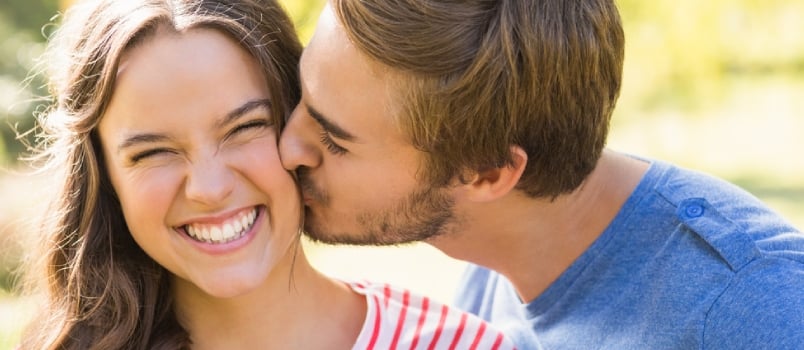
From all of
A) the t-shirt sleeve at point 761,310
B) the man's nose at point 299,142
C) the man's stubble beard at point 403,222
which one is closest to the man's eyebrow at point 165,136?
the man's nose at point 299,142

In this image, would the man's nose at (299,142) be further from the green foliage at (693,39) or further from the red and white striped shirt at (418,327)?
the green foliage at (693,39)

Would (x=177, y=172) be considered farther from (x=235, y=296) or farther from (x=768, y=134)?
(x=768, y=134)

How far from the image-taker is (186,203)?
A: 234 cm

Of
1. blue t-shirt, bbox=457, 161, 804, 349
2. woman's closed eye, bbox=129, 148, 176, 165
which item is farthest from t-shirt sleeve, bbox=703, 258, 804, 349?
woman's closed eye, bbox=129, 148, 176, 165

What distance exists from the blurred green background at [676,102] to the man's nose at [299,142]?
116 inches

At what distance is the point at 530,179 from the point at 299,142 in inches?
23.7

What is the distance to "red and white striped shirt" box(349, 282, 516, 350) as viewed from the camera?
2514 millimetres

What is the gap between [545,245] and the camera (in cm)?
271

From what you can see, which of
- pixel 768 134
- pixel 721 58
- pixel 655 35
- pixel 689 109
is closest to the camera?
pixel 655 35

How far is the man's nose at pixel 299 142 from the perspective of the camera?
2.41 metres

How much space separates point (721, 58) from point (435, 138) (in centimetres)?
758

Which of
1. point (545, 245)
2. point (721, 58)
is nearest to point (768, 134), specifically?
point (721, 58)

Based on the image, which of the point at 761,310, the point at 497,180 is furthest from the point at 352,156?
the point at 761,310

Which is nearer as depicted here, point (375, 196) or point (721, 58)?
point (375, 196)
